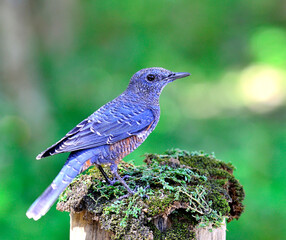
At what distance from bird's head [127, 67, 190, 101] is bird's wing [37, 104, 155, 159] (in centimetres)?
26

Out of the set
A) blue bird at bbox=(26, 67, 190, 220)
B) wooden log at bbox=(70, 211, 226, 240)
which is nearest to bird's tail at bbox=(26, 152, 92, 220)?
blue bird at bbox=(26, 67, 190, 220)

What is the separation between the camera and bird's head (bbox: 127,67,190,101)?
4.41 m

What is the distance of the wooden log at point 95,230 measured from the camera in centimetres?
329

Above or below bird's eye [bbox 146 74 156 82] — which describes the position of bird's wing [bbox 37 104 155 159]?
below

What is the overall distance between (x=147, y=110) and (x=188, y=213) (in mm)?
1353

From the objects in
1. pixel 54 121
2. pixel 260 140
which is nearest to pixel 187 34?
pixel 260 140

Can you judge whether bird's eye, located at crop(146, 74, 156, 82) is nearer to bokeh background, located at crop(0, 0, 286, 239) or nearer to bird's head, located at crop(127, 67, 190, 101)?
bird's head, located at crop(127, 67, 190, 101)

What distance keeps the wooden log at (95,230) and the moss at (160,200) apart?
0.05m

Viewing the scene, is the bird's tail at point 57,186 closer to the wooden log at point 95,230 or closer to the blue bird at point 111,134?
the blue bird at point 111,134

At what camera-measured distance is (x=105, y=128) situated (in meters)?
3.88

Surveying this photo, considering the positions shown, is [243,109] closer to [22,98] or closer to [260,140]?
[260,140]

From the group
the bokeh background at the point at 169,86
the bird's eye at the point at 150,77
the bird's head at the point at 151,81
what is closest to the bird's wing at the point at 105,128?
the bird's head at the point at 151,81

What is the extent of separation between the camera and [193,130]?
9.68 metres

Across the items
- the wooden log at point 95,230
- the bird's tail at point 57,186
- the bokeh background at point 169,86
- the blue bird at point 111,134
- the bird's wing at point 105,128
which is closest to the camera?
the bird's tail at point 57,186
